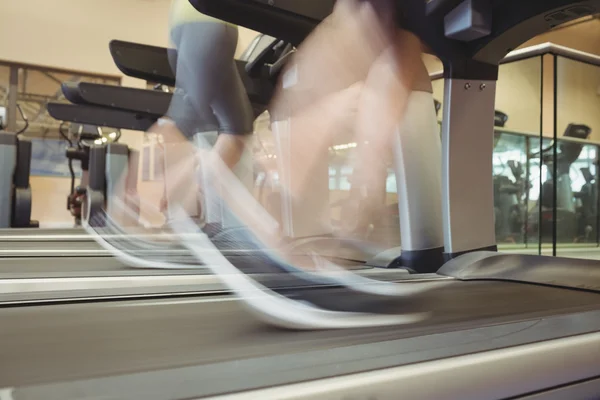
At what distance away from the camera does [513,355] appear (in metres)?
0.66

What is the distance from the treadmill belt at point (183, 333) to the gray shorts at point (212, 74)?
4.73ft

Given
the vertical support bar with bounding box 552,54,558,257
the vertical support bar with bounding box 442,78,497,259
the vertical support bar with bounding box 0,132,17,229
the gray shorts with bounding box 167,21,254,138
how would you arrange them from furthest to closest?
the vertical support bar with bounding box 0,132,17,229, the vertical support bar with bounding box 552,54,558,257, the gray shorts with bounding box 167,21,254,138, the vertical support bar with bounding box 442,78,497,259

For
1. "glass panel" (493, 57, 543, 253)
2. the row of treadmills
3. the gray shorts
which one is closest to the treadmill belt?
the row of treadmills

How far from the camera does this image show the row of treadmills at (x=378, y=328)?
1.72 ft

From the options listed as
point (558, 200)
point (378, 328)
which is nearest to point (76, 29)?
point (558, 200)

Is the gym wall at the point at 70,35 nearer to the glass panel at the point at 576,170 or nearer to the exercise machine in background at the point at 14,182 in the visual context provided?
the exercise machine in background at the point at 14,182

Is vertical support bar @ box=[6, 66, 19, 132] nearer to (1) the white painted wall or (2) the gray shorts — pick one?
(1) the white painted wall

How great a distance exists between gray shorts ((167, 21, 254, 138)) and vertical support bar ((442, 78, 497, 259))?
112 cm

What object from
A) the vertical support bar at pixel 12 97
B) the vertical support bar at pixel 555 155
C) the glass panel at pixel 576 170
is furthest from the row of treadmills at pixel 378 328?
the vertical support bar at pixel 12 97

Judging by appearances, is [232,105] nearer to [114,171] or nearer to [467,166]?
[467,166]

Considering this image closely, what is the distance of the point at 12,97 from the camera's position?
6133 mm

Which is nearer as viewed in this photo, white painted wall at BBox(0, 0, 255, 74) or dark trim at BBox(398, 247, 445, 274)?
dark trim at BBox(398, 247, 445, 274)

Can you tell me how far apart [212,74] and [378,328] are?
68.7 inches

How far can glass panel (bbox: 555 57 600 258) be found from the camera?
384 cm
